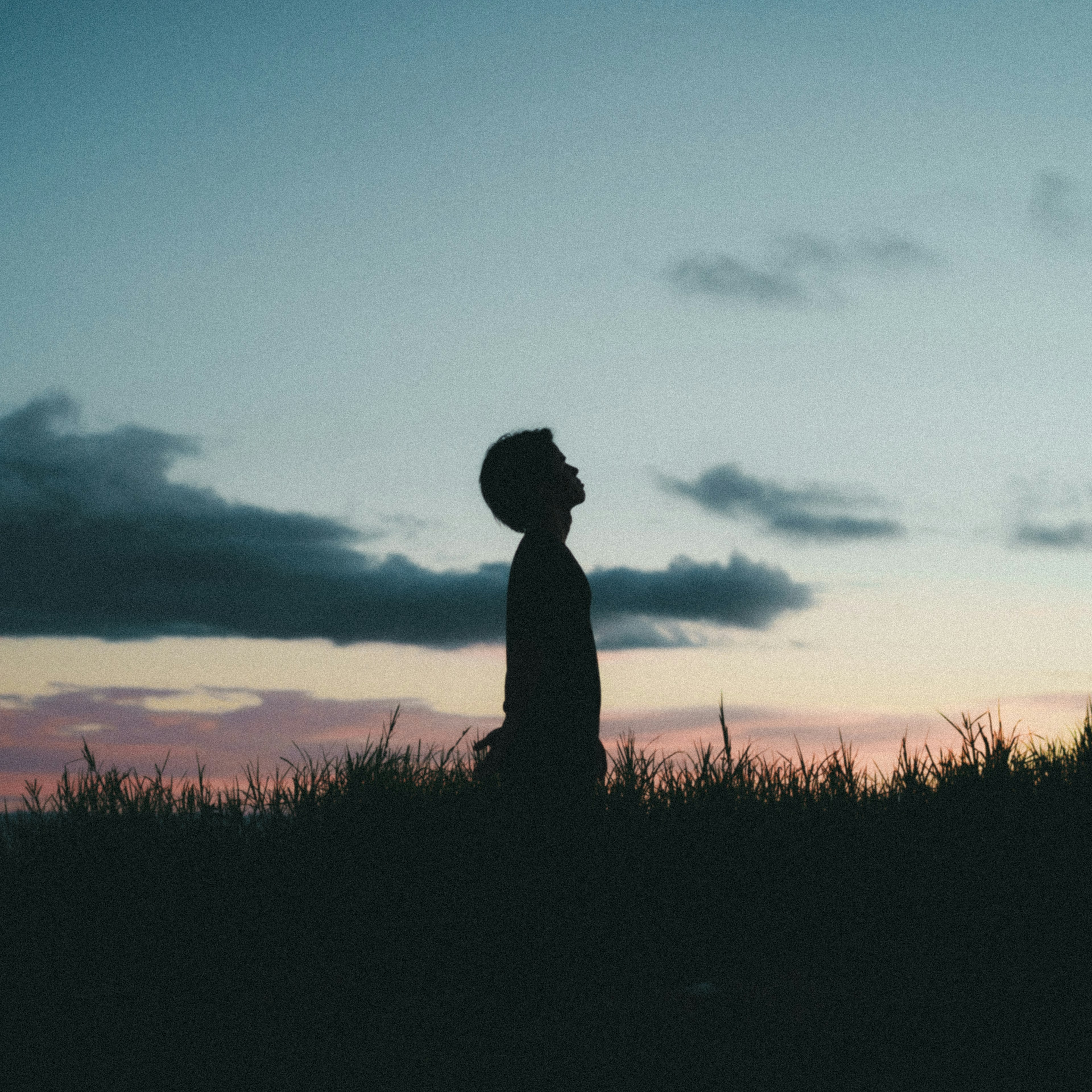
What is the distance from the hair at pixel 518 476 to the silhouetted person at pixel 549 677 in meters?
0.30

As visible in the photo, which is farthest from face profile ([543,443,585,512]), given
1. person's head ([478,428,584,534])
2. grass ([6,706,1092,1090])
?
grass ([6,706,1092,1090])

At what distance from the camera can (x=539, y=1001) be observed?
15.6 ft

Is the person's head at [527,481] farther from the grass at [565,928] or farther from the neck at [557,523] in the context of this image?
the grass at [565,928]

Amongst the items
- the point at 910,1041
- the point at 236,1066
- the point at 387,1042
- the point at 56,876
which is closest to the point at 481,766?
the point at 387,1042

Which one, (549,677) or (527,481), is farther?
(527,481)

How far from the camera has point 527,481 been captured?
5.78 m

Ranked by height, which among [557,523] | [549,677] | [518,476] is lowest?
[549,677]

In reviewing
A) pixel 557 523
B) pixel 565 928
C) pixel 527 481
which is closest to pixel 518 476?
pixel 527 481

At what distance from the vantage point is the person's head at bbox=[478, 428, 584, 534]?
18.9 ft

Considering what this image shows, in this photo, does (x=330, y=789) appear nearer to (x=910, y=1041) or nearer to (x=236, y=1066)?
(x=236, y=1066)

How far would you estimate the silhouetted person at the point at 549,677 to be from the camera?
525 centimetres

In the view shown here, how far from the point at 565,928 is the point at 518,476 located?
2.46m

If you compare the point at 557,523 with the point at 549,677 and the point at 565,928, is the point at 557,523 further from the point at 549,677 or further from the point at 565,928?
the point at 565,928

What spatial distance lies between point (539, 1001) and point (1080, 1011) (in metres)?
2.37
